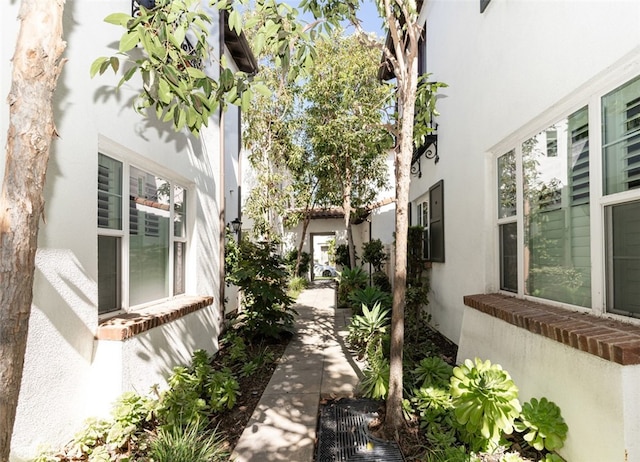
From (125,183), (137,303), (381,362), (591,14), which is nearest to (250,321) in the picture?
(137,303)

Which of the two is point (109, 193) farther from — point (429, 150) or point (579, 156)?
point (429, 150)

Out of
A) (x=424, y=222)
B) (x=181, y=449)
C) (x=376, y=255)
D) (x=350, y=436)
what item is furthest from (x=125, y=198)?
(x=376, y=255)

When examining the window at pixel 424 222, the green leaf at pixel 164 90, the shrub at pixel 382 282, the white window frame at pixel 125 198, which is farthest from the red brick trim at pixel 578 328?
the shrub at pixel 382 282

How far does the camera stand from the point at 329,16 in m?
3.48

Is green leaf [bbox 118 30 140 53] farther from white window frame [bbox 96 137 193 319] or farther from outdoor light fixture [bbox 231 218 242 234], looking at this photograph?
outdoor light fixture [bbox 231 218 242 234]

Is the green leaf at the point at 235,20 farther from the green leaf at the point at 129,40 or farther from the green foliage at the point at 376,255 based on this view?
the green foliage at the point at 376,255

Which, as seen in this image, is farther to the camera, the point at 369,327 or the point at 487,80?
the point at 369,327

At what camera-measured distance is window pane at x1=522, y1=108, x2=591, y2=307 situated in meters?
2.58

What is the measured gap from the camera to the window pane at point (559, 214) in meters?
2.58

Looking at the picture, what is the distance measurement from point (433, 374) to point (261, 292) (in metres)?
3.04

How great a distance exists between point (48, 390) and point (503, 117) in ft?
15.5

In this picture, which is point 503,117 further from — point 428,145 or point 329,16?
point 428,145

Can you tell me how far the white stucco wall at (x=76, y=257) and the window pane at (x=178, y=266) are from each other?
1.03 m

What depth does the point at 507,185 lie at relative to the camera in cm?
378
